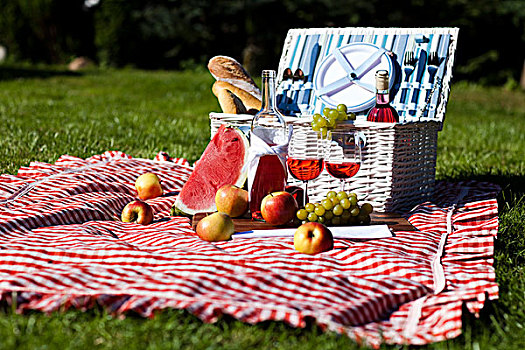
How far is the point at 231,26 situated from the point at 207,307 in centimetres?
1579

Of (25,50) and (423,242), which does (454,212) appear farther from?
(25,50)

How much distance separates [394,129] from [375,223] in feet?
1.80

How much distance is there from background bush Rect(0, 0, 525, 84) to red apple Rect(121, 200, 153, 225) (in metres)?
12.9

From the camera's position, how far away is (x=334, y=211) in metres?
3.04

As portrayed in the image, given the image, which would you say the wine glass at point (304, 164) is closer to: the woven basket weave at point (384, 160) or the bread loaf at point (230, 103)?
the woven basket weave at point (384, 160)

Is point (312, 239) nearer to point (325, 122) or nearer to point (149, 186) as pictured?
point (325, 122)

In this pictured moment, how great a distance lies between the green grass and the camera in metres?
2.00

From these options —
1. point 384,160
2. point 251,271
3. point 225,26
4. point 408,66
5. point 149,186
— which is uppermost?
point 225,26

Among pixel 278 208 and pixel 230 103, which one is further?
pixel 230 103

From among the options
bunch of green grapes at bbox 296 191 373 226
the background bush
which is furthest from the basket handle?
the background bush

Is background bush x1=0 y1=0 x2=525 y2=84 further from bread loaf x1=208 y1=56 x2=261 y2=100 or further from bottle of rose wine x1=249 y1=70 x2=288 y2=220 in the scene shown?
bottle of rose wine x1=249 y1=70 x2=288 y2=220

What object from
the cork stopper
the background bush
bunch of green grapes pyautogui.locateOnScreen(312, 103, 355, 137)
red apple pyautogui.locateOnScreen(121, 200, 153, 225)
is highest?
the background bush

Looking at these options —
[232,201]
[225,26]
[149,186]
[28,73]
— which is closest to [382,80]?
[232,201]

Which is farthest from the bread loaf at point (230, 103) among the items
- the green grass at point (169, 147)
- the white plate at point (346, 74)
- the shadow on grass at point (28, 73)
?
the shadow on grass at point (28, 73)
